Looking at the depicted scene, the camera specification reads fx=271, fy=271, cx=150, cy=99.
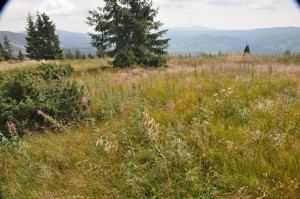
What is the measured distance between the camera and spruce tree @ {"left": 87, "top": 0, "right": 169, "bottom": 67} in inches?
670

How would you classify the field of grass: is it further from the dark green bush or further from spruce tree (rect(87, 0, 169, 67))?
spruce tree (rect(87, 0, 169, 67))

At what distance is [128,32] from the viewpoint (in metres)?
17.9

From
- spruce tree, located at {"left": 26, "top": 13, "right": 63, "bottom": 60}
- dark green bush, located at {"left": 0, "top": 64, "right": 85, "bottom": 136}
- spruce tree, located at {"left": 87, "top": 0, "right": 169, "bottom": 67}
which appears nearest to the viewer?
dark green bush, located at {"left": 0, "top": 64, "right": 85, "bottom": 136}

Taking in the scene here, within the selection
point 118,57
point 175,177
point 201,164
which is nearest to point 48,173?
point 175,177

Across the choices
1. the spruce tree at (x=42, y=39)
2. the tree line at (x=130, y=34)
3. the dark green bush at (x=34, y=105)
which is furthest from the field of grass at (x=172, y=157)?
the spruce tree at (x=42, y=39)

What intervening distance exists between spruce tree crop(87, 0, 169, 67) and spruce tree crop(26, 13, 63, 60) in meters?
33.6

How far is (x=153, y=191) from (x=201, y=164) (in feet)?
2.37

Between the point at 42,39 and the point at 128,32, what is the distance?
37.0 m

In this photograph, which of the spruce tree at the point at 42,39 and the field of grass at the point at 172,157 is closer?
the field of grass at the point at 172,157

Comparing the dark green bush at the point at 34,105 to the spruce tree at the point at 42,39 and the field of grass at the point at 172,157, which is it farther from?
the spruce tree at the point at 42,39

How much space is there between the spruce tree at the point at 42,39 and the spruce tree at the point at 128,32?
110ft

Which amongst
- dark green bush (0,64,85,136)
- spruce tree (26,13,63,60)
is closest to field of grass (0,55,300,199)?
dark green bush (0,64,85,136)

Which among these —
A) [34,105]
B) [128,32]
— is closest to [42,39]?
[128,32]

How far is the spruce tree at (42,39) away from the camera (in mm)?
48688
